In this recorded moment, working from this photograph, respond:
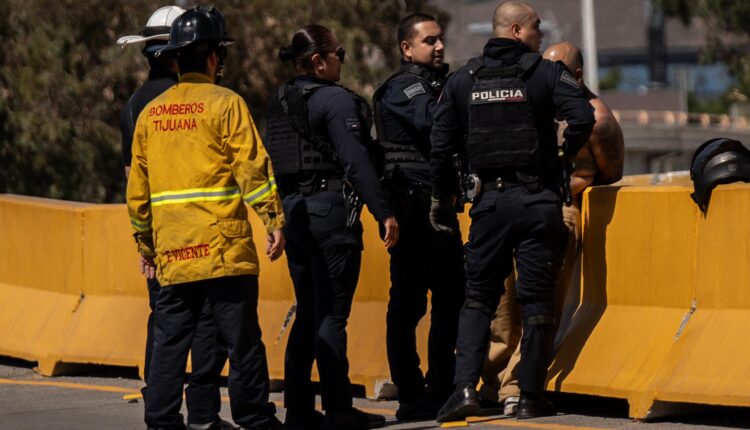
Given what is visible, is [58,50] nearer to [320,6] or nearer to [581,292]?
[320,6]

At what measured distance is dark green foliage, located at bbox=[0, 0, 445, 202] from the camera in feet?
88.4

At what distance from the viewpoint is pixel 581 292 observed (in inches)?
344

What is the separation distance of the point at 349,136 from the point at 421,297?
1129 millimetres

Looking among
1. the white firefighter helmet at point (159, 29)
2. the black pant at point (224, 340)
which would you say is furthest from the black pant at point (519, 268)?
the white firefighter helmet at point (159, 29)

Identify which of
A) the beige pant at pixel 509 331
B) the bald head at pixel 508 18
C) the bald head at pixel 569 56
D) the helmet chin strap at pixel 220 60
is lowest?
the beige pant at pixel 509 331

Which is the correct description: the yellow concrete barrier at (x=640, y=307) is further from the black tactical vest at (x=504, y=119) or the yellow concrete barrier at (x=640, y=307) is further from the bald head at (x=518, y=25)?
the bald head at (x=518, y=25)

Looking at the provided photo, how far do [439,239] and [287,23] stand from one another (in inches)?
919

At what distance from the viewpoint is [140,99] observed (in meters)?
8.30

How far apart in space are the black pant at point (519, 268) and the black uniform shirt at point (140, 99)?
1.64 m

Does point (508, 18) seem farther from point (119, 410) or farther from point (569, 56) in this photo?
point (119, 410)

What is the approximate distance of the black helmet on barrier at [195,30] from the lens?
295 inches

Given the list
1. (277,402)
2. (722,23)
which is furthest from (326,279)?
(722,23)

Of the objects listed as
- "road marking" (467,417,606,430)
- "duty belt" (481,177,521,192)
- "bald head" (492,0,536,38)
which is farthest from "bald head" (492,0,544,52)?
"road marking" (467,417,606,430)

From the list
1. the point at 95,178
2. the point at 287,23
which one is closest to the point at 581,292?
the point at 95,178
